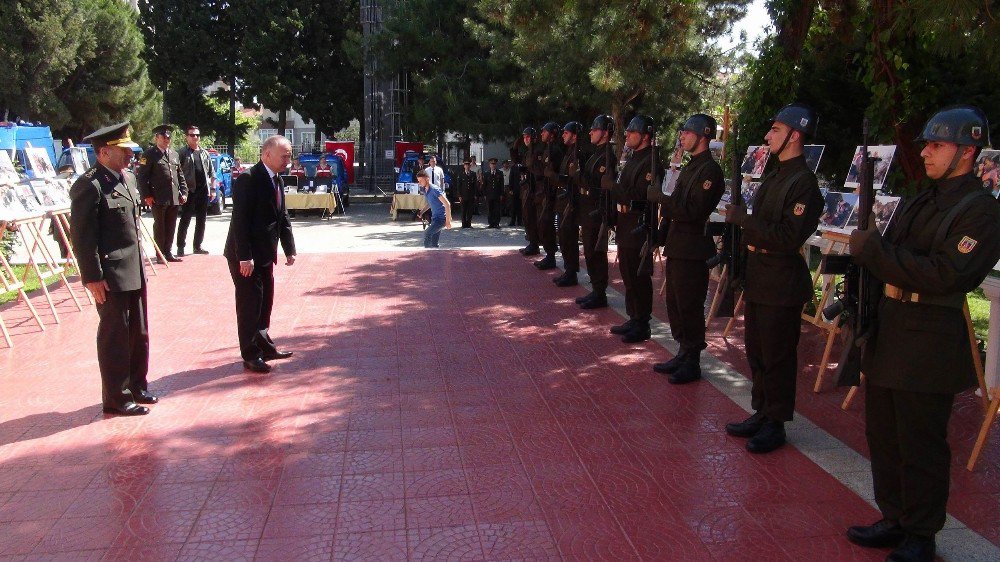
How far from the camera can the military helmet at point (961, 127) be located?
3.51 metres

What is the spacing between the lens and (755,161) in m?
8.39

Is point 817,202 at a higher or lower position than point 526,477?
higher

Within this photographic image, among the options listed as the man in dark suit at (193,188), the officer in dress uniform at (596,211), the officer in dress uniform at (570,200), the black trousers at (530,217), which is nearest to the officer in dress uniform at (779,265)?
the officer in dress uniform at (596,211)

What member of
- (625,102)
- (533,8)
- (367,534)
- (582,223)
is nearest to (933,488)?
(367,534)

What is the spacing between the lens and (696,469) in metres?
4.82

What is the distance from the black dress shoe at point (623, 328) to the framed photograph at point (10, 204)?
19.2 feet

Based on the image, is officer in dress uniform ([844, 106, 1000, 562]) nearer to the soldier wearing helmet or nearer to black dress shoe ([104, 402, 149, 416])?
black dress shoe ([104, 402, 149, 416])

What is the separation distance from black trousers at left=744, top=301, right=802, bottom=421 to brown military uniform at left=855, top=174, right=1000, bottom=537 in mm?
1218

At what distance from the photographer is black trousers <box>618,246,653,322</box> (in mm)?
7762

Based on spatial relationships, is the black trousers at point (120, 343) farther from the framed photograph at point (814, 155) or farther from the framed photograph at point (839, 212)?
the framed photograph at point (814, 155)

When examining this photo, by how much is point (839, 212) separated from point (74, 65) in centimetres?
3074

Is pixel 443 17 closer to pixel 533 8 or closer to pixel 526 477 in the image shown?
pixel 533 8

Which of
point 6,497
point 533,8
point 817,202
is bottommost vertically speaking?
point 6,497

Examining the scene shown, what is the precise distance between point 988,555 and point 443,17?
21.9 m
